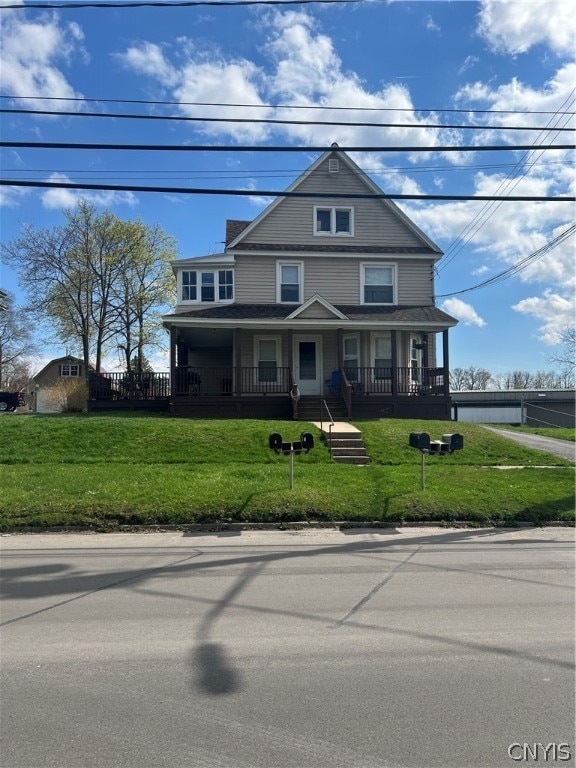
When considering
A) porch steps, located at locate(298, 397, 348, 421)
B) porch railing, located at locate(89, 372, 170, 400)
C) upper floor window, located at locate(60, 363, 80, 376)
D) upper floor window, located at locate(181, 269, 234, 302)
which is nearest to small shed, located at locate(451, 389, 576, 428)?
porch steps, located at locate(298, 397, 348, 421)

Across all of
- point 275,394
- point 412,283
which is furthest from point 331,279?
point 275,394

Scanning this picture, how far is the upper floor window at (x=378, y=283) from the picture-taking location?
23.7 metres

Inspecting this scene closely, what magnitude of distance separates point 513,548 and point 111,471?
8.59 metres

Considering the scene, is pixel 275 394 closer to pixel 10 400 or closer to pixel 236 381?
pixel 236 381

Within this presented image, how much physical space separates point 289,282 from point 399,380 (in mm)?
6339

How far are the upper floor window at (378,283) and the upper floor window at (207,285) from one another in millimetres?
5899

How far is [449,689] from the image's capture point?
12.2 feet

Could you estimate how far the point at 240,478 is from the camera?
11.9 m

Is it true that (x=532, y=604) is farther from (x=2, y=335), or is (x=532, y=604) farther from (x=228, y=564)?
(x=2, y=335)

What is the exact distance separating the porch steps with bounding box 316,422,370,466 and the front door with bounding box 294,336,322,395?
668 centimetres

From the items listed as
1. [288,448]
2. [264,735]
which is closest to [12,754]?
[264,735]

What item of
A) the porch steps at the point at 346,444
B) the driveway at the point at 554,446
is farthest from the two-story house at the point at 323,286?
the porch steps at the point at 346,444

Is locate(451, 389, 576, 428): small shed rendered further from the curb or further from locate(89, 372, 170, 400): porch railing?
the curb

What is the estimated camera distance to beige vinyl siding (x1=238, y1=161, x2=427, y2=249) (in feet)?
77.2
